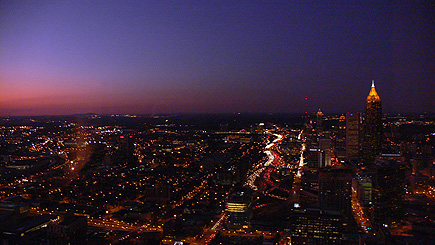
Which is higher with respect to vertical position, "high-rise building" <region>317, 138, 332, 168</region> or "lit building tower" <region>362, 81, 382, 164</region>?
"lit building tower" <region>362, 81, 382, 164</region>

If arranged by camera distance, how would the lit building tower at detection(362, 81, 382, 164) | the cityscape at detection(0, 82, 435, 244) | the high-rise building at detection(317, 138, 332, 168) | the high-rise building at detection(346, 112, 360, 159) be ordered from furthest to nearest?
the high-rise building at detection(346, 112, 360, 159)
the high-rise building at detection(317, 138, 332, 168)
the lit building tower at detection(362, 81, 382, 164)
the cityscape at detection(0, 82, 435, 244)

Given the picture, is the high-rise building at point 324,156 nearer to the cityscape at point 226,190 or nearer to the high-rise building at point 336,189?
the cityscape at point 226,190

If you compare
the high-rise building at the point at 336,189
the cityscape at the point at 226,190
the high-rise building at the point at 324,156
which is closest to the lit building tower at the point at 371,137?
the cityscape at the point at 226,190

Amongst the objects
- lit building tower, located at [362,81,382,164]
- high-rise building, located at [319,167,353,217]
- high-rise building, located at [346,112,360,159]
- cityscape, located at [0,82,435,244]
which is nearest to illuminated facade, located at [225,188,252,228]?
cityscape, located at [0,82,435,244]

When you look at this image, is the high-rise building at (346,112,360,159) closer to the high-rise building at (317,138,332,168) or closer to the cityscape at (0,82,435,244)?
the cityscape at (0,82,435,244)

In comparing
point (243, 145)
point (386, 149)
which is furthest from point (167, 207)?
point (243, 145)

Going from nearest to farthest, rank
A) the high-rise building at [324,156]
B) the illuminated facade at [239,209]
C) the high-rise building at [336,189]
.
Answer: the illuminated facade at [239,209], the high-rise building at [336,189], the high-rise building at [324,156]

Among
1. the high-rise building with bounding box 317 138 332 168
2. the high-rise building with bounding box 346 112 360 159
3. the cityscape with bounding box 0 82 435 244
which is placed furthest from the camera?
the high-rise building with bounding box 346 112 360 159

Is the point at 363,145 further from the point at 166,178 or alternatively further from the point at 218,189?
the point at 166,178

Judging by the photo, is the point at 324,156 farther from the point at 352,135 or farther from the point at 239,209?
the point at 239,209
